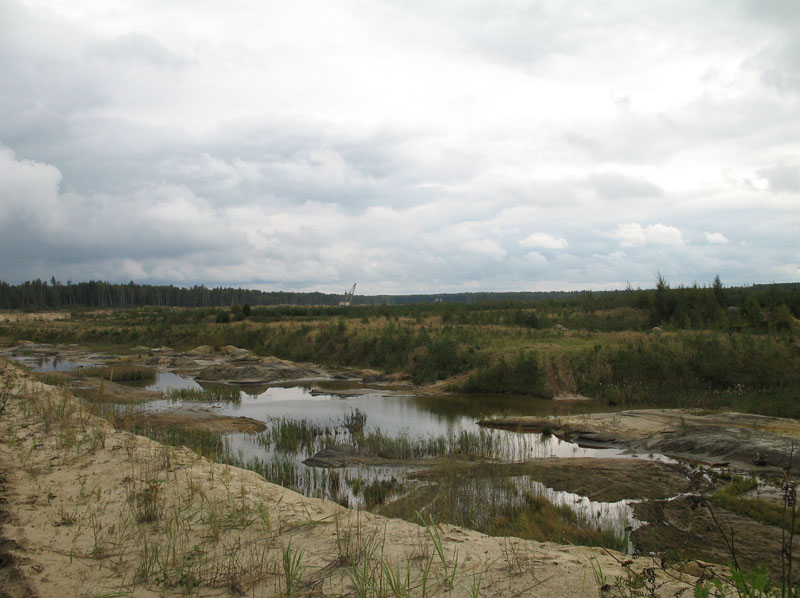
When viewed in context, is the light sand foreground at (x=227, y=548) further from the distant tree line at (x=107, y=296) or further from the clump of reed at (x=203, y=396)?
the distant tree line at (x=107, y=296)

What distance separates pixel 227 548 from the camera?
543 cm

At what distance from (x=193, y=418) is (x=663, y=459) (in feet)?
45.5

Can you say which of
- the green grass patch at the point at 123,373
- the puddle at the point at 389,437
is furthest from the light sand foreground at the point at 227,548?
the green grass patch at the point at 123,373

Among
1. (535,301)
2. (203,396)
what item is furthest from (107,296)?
(203,396)

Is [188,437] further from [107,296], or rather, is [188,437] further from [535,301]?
[107,296]

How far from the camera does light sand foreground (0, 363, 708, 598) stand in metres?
4.56

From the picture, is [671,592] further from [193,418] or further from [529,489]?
[193,418]

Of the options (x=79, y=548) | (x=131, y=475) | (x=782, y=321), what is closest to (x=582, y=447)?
(x=131, y=475)

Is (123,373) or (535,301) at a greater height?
(535,301)

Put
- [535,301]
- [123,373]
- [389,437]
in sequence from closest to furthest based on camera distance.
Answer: [389,437] → [123,373] → [535,301]

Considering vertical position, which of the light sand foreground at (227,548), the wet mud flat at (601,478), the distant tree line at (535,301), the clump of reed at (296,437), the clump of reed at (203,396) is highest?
the distant tree line at (535,301)

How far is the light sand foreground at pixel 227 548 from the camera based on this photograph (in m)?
4.56

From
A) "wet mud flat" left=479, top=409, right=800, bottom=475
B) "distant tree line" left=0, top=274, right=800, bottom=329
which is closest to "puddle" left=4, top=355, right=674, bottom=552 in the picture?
"wet mud flat" left=479, top=409, right=800, bottom=475

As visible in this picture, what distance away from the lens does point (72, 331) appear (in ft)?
189
